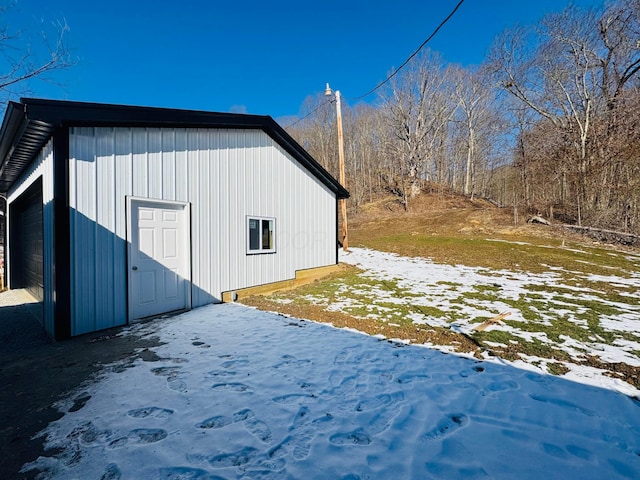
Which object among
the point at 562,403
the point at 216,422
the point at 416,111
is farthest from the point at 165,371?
the point at 416,111

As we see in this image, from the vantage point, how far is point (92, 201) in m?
4.39

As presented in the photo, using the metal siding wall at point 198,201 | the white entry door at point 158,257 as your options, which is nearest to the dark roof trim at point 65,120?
the metal siding wall at point 198,201

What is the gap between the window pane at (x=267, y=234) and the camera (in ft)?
24.6

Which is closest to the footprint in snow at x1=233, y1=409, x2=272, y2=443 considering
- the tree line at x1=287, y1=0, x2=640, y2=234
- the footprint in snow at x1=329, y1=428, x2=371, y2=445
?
the footprint in snow at x1=329, y1=428, x2=371, y2=445

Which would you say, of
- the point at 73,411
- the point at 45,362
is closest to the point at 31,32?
the point at 45,362

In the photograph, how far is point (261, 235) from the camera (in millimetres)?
7406

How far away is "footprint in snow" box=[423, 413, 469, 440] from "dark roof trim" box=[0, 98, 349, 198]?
549 cm

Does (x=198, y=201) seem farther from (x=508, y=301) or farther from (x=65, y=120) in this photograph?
(x=508, y=301)

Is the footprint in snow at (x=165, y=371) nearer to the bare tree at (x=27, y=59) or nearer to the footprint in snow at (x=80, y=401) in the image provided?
the footprint in snow at (x=80, y=401)

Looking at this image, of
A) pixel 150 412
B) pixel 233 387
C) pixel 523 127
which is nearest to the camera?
pixel 150 412

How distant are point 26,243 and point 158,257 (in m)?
5.90

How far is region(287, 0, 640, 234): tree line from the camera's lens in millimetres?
14742

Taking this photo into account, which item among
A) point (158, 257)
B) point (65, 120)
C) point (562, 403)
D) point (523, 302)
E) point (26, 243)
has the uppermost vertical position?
point (65, 120)

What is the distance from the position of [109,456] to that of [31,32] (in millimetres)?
9933
